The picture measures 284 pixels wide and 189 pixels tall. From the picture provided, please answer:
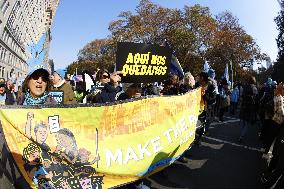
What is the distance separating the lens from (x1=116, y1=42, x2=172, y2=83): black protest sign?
6711 millimetres

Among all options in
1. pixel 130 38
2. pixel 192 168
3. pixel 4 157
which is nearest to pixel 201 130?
pixel 192 168

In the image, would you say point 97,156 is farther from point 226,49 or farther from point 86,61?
point 86,61

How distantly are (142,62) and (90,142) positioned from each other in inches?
104

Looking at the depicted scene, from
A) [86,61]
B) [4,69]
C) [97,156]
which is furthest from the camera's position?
[86,61]

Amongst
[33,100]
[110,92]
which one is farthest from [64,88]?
[33,100]

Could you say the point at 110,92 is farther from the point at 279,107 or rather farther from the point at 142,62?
the point at 279,107

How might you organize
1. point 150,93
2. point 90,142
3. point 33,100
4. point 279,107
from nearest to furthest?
1. point 33,100
2. point 90,142
3. point 279,107
4. point 150,93

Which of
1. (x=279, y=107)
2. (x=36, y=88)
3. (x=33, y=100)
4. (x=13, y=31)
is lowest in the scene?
(x=279, y=107)

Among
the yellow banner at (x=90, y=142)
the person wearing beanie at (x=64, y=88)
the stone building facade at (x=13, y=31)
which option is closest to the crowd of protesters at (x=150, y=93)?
the person wearing beanie at (x=64, y=88)

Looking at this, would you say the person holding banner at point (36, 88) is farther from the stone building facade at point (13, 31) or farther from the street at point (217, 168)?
the stone building facade at point (13, 31)

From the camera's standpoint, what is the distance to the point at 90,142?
469cm

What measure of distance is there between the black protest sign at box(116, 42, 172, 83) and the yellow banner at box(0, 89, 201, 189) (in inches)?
28.3

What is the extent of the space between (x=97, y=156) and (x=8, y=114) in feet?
3.93

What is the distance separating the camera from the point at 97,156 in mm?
4746
